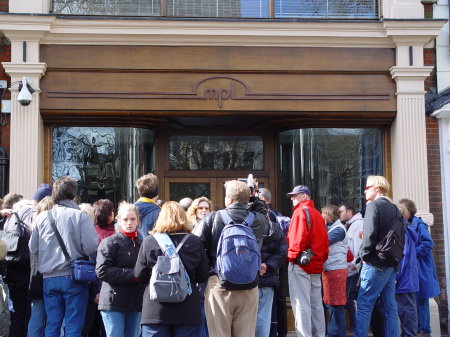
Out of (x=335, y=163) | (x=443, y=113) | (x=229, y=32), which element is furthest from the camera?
(x=335, y=163)

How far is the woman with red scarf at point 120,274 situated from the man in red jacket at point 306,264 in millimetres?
2062

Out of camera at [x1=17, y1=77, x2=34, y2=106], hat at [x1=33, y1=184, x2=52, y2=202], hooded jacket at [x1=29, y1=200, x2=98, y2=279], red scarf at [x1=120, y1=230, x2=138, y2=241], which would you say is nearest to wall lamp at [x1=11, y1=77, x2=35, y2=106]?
camera at [x1=17, y1=77, x2=34, y2=106]

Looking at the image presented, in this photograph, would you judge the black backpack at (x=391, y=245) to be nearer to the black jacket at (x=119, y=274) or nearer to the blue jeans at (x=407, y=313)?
the blue jeans at (x=407, y=313)

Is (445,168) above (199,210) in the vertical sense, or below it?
above

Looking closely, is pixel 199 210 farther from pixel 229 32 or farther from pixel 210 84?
pixel 229 32

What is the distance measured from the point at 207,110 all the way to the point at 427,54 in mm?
3320

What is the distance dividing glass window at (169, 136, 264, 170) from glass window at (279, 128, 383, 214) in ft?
1.97

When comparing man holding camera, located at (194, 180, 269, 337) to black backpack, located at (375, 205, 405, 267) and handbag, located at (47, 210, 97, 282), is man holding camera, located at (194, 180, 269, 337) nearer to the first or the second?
handbag, located at (47, 210, 97, 282)

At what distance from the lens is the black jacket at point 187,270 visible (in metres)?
4.90

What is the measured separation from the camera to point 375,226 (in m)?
6.66

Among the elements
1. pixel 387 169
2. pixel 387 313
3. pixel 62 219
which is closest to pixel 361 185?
pixel 387 169

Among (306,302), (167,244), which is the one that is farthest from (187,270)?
(306,302)

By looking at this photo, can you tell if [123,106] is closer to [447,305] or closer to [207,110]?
[207,110]

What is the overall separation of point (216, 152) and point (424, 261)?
338 centimetres
